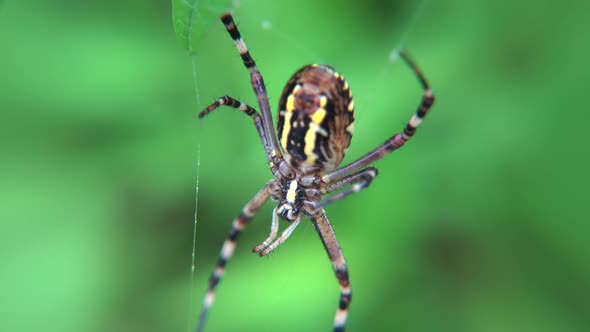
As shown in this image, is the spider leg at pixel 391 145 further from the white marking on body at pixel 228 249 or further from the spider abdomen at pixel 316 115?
the white marking on body at pixel 228 249

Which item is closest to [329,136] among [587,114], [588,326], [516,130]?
[516,130]

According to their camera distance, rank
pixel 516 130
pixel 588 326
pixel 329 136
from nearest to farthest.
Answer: pixel 329 136, pixel 588 326, pixel 516 130

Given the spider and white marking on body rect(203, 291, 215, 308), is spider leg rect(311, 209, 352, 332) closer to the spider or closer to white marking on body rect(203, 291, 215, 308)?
the spider

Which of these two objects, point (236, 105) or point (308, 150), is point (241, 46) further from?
point (308, 150)

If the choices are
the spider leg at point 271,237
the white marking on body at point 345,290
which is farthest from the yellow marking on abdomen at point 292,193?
the white marking on body at point 345,290

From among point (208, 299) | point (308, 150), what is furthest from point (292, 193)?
point (208, 299)

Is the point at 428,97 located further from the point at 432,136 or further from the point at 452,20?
the point at 452,20
